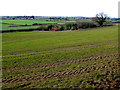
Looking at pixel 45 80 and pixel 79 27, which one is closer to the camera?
pixel 45 80

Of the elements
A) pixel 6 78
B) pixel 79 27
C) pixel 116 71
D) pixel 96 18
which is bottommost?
pixel 6 78

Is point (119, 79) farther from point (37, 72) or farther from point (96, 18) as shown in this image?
point (96, 18)

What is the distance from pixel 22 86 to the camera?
11.6 meters

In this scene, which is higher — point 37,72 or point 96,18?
point 96,18

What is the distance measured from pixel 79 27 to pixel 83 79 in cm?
9101

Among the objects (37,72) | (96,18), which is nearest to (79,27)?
(96,18)

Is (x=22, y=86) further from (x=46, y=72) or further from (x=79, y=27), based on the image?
(x=79, y=27)

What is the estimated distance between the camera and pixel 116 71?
508 inches

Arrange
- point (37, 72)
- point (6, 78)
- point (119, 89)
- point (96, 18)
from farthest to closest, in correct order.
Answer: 1. point (96, 18)
2. point (37, 72)
3. point (6, 78)
4. point (119, 89)

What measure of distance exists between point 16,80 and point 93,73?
7.95 metres

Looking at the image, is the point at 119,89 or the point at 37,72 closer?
the point at 119,89

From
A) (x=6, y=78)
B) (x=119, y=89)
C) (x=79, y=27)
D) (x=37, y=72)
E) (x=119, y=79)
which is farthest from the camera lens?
(x=79, y=27)

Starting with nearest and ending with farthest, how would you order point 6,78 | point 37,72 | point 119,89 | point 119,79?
point 119,89 → point 119,79 → point 6,78 → point 37,72

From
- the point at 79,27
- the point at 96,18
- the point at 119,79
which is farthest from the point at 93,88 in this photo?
the point at 96,18
